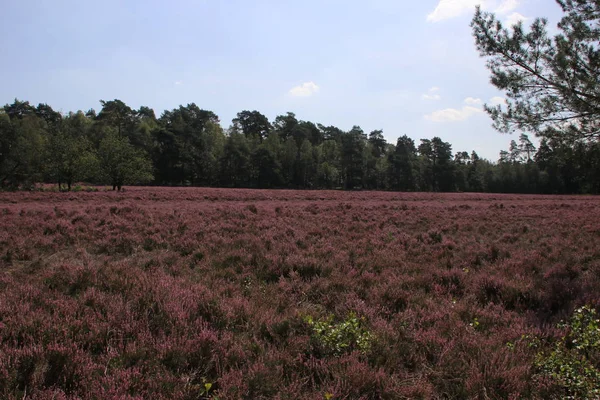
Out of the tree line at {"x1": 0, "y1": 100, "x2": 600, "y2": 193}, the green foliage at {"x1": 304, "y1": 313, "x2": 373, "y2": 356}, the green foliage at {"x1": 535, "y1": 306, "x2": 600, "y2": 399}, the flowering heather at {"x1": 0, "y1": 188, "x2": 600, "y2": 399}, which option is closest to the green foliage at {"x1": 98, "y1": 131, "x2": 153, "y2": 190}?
the tree line at {"x1": 0, "y1": 100, "x2": 600, "y2": 193}

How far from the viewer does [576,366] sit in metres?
3.06

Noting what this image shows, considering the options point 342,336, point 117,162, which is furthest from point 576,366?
point 117,162

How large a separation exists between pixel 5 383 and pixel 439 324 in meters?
4.70

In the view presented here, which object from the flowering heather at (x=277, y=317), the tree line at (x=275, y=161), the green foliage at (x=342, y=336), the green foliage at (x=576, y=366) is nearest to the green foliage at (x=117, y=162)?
the tree line at (x=275, y=161)

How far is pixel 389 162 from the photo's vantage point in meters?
85.8

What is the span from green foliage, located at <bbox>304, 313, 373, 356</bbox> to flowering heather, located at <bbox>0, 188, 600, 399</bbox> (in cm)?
2

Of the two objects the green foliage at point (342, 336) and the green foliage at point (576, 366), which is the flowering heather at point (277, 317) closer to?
the green foliage at point (342, 336)

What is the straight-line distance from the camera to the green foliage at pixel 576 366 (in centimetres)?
279

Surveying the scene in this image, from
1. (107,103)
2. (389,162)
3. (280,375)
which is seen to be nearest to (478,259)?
(280,375)

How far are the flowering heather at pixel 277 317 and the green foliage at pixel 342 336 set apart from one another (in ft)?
0.06

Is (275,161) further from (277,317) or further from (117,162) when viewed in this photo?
(277,317)

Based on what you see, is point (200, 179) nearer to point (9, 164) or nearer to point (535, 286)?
point (9, 164)

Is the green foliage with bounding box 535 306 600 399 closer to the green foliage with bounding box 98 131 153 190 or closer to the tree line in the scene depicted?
the green foliage with bounding box 98 131 153 190

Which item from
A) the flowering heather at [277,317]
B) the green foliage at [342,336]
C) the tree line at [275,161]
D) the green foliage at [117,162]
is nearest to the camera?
the flowering heather at [277,317]
